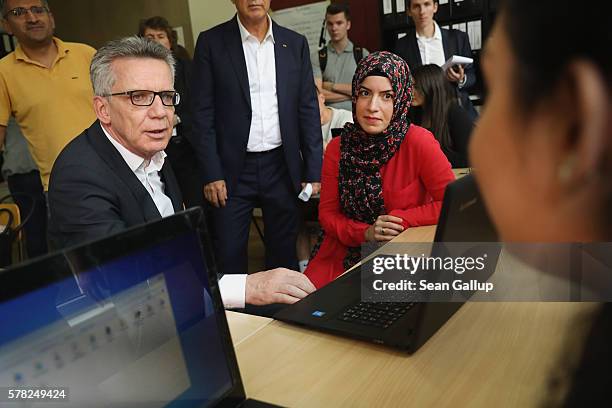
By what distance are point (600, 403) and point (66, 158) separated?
4.12 feet

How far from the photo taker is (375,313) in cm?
103

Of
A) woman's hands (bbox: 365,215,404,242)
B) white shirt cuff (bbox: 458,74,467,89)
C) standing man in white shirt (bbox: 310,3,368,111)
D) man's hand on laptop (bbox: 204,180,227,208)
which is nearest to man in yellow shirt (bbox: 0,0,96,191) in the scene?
man's hand on laptop (bbox: 204,180,227,208)

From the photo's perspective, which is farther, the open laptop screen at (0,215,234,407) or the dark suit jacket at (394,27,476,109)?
the dark suit jacket at (394,27,476,109)

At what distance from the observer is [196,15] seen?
500 centimetres

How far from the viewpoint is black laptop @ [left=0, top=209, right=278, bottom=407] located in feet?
1.74

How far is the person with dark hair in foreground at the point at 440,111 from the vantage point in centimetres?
279

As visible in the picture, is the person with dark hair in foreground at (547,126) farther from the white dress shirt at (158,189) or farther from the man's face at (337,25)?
the man's face at (337,25)

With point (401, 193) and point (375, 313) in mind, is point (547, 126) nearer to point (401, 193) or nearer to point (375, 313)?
point (375, 313)

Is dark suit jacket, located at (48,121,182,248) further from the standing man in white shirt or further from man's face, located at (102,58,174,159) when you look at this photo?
the standing man in white shirt

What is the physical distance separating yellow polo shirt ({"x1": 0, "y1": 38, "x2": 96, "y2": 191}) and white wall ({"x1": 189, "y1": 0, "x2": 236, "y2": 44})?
2.50m

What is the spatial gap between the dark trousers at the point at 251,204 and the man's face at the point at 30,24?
3.73 ft

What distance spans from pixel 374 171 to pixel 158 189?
0.80 m

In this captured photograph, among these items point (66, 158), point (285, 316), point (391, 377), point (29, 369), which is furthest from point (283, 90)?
point (29, 369)

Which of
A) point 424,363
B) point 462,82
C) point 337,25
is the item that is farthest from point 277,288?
point 337,25
